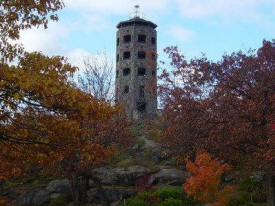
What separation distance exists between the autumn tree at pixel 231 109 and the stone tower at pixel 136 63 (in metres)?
30.7

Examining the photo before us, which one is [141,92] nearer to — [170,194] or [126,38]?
[126,38]

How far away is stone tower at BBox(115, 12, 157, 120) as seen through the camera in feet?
177

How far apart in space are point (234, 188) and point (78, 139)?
1753 cm

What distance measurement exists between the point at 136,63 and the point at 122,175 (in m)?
27.1

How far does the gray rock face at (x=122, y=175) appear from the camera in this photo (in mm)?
30453

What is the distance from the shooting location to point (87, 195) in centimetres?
2811

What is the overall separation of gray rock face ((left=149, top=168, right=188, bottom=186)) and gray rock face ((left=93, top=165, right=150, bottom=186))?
45.9 inches

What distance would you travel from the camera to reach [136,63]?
182 ft

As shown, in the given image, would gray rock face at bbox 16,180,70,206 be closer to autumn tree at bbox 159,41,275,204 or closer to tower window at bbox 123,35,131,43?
autumn tree at bbox 159,41,275,204

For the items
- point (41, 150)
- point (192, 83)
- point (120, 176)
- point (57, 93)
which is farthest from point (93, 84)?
point (57, 93)

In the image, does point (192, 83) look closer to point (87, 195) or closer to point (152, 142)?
point (87, 195)

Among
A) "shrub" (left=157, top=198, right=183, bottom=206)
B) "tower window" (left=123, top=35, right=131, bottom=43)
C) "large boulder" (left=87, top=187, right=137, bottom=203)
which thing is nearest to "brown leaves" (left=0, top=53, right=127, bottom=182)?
"shrub" (left=157, top=198, right=183, bottom=206)

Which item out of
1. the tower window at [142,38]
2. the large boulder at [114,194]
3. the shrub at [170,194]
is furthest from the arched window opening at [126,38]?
the shrub at [170,194]

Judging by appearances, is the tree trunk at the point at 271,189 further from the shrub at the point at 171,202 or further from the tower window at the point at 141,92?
the tower window at the point at 141,92
